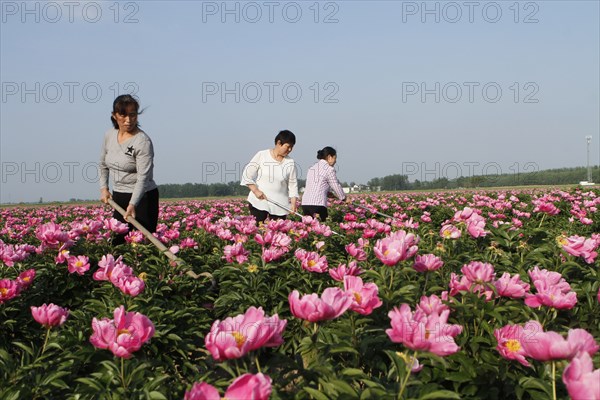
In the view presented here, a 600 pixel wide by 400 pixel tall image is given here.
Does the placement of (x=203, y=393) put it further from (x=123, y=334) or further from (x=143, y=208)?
(x=143, y=208)

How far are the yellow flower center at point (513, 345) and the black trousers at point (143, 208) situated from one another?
3639 millimetres

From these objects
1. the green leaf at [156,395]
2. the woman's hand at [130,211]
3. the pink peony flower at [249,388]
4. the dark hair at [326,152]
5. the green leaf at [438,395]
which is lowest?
the green leaf at [156,395]

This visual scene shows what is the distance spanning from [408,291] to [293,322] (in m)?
0.91

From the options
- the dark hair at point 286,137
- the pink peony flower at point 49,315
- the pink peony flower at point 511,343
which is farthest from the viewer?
the dark hair at point 286,137

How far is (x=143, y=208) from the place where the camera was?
461 cm

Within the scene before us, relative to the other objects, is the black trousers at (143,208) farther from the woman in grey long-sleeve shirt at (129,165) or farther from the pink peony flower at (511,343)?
the pink peony flower at (511,343)

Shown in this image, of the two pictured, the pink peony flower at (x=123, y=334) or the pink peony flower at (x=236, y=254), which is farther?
the pink peony flower at (x=236, y=254)

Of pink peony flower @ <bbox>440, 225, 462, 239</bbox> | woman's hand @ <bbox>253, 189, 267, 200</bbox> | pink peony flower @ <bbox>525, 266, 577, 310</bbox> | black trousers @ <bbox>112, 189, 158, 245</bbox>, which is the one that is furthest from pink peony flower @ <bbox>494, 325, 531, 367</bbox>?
woman's hand @ <bbox>253, 189, 267, 200</bbox>

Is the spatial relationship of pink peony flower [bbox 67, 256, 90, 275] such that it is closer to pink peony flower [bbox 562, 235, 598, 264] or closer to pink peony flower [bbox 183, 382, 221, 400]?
pink peony flower [bbox 183, 382, 221, 400]

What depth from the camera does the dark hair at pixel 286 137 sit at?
5996 millimetres

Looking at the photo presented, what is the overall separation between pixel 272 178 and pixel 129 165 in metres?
2.04

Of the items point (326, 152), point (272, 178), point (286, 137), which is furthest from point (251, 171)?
point (326, 152)

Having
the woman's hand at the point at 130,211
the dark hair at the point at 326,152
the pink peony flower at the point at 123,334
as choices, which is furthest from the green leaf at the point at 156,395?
the dark hair at the point at 326,152

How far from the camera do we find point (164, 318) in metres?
2.72
